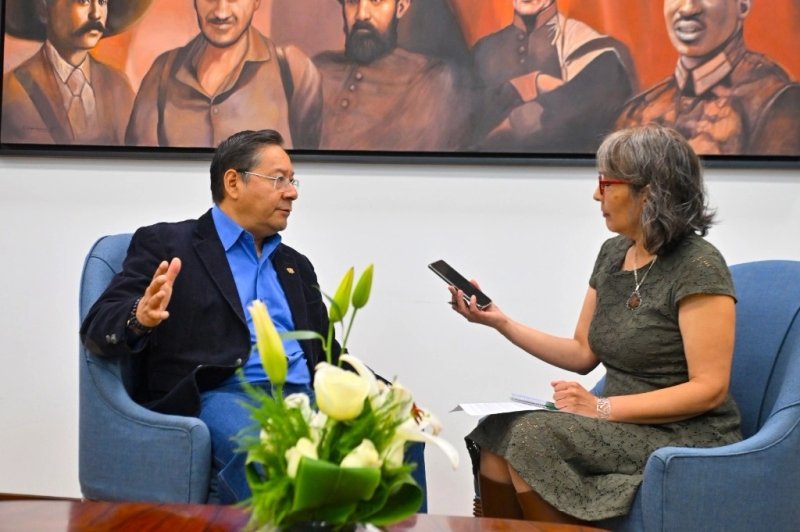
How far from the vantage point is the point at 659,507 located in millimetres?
2348

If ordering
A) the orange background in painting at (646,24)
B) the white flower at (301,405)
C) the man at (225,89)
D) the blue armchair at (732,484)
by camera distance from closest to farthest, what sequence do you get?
the white flower at (301,405)
the blue armchair at (732,484)
the orange background in painting at (646,24)
the man at (225,89)

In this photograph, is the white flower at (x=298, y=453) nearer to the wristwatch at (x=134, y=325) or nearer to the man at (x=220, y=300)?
the man at (x=220, y=300)

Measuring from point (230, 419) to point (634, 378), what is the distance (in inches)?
40.1

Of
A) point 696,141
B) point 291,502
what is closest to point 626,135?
point 696,141

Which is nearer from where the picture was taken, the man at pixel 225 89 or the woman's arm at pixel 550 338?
the woman's arm at pixel 550 338

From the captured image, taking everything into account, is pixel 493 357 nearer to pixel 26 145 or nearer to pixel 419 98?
pixel 419 98

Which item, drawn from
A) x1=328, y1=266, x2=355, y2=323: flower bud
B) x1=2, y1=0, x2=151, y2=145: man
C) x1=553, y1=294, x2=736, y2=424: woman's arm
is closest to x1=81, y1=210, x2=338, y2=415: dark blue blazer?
x1=2, y1=0, x2=151, y2=145: man

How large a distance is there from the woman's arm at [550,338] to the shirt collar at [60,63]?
1.59 metres

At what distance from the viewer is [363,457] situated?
1.43 metres

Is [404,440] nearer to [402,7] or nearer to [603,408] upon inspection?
[603,408]

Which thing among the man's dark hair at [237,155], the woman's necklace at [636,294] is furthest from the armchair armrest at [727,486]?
the man's dark hair at [237,155]

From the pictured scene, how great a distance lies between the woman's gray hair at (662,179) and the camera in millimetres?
2672

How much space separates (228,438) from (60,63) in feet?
5.63

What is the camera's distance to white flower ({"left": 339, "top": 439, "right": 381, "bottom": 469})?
1421 mm
